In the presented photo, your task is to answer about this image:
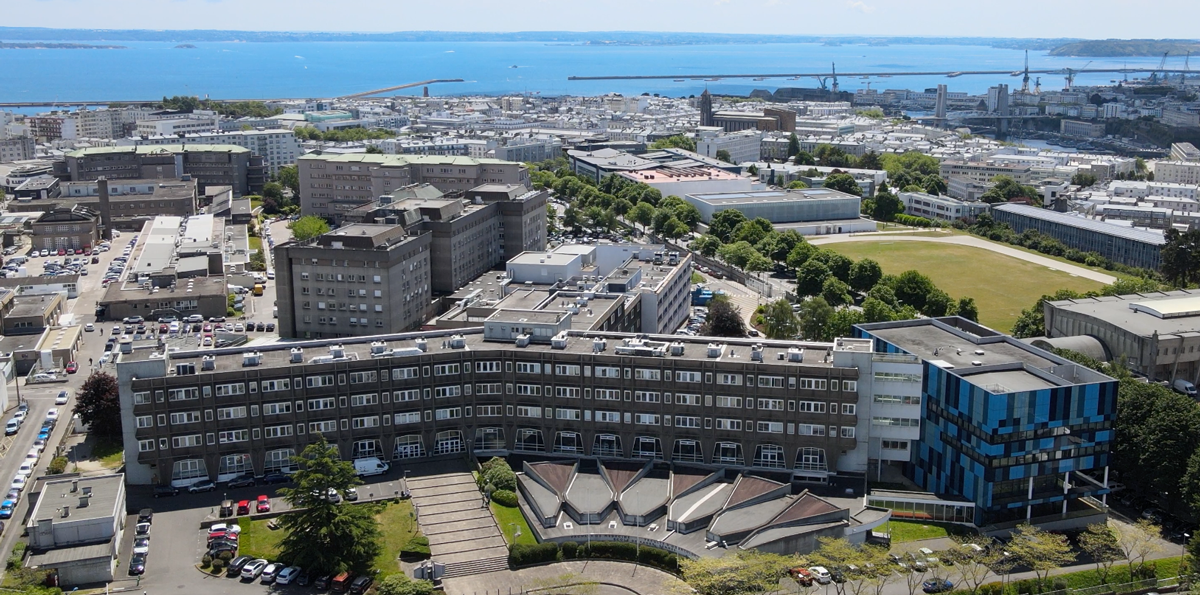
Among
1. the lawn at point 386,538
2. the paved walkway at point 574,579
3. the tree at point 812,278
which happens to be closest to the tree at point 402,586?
the paved walkway at point 574,579

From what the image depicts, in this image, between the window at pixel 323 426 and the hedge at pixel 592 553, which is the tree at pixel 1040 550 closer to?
the hedge at pixel 592 553

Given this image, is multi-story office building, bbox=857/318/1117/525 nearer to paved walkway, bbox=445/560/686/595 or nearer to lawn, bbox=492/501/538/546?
paved walkway, bbox=445/560/686/595

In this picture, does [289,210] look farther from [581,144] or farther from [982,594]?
[982,594]

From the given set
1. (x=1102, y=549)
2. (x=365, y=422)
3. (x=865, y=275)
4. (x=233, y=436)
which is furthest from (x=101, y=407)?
(x=865, y=275)

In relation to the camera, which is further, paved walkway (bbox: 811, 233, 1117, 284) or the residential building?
the residential building

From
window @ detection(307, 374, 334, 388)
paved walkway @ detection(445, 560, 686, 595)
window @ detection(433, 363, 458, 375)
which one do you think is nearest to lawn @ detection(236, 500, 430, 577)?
paved walkway @ detection(445, 560, 686, 595)

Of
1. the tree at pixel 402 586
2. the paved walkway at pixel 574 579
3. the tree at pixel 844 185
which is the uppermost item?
the tree at pixel 844 185

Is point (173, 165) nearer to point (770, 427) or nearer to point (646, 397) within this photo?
point (646, 397)
